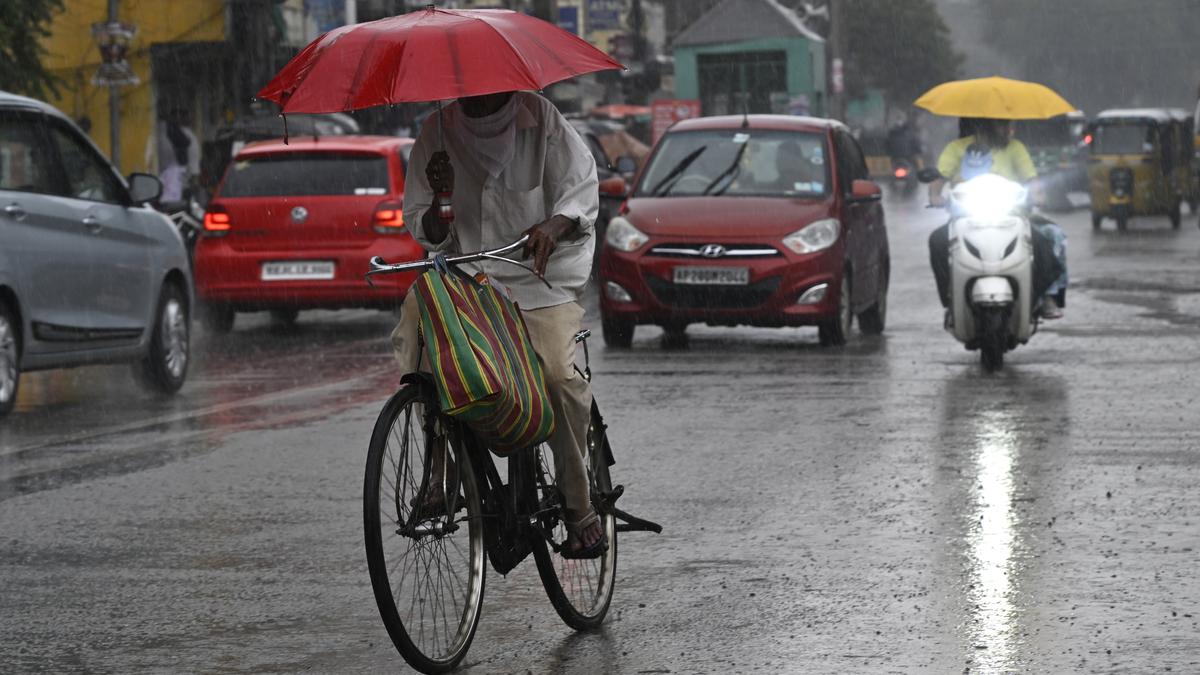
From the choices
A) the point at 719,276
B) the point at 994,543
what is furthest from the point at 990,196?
the point at 994,543

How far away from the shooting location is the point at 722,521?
8383mm

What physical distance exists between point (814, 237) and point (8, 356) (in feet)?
20.1

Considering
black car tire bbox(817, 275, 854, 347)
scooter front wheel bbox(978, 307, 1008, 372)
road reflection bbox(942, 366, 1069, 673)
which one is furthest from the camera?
black car tire bbox(817, 275, 854, 347)

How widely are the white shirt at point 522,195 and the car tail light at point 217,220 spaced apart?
39.0ft

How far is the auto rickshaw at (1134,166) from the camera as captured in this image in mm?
36562

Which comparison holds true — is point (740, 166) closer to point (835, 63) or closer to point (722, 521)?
point (722, 521)

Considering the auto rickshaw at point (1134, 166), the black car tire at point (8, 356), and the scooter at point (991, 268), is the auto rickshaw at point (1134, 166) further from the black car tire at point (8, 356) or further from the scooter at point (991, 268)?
the black car tire at point (8, 356)

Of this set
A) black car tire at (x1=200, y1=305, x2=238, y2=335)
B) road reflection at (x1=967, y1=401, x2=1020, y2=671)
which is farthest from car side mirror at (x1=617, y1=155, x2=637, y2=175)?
road reflection at (x1=967, y1=401, x2=1020, y2=671)

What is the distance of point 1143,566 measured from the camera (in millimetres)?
7273

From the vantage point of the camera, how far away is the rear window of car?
1784 cm

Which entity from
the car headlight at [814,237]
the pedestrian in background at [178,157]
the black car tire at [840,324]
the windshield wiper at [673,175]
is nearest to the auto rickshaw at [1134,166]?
the pedestrian in background at [178,157]

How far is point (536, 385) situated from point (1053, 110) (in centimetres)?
937

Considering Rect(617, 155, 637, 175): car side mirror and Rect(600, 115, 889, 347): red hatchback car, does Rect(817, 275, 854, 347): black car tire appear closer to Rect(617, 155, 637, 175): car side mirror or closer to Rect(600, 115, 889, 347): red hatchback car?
Rect(600, 115, 889, 347): red hatchback car

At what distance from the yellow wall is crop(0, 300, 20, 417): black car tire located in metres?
23.7
